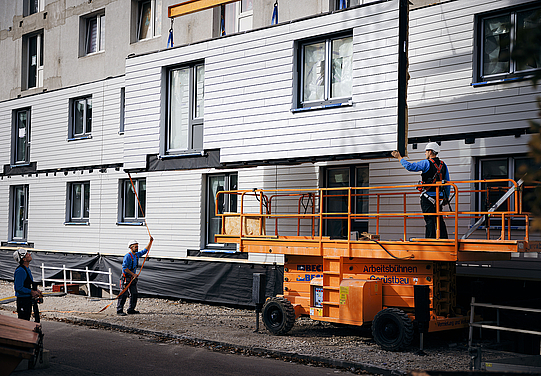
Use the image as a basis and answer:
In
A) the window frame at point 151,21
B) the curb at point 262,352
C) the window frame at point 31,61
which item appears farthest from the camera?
the window frame at point 31,61

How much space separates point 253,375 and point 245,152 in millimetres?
6801

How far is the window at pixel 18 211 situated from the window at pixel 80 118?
4236 millimetres

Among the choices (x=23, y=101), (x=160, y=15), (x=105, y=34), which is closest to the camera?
(x=160, y=15)

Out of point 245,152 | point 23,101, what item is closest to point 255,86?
point 245,152

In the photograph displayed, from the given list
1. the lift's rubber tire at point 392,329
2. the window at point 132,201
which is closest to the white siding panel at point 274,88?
the window at point 132,201

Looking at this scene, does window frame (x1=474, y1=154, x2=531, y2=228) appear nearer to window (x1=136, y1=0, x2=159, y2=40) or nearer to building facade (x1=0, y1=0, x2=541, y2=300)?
building facade (x1=0, y1=0, x2=541, y2=300)

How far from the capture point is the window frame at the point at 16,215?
24797mm

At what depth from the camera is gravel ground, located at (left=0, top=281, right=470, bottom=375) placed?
9594 mm

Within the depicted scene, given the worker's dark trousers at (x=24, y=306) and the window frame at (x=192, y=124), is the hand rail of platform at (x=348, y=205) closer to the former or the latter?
the window frame at (x=192, y=124)

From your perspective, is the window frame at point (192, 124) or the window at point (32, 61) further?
the window at point (32, 61)

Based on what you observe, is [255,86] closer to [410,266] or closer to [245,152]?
[245,152]

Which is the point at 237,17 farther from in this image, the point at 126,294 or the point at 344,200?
the point at 126,294

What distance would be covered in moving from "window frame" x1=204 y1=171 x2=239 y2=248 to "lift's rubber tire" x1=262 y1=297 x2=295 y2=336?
5.04 m

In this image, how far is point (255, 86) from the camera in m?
14.5
